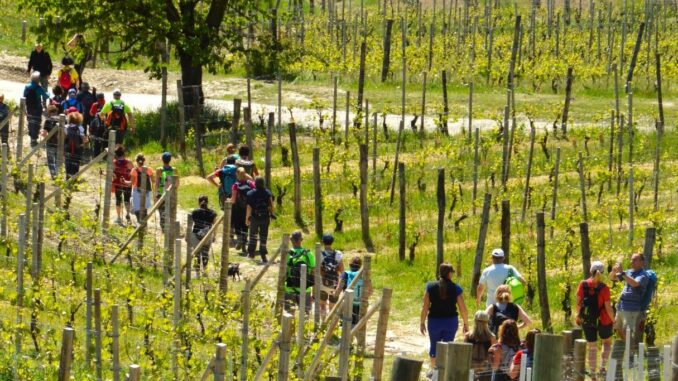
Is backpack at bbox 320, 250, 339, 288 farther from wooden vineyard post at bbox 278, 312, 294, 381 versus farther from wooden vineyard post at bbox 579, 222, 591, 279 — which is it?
wooden vineyard post at bbox 278, 312, 294, 381

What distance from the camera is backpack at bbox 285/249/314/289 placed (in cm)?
1702

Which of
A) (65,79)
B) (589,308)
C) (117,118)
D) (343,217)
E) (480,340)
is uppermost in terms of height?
(65,79)

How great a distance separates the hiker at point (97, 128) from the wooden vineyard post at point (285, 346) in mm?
12257

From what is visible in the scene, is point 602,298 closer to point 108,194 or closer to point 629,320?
point 629,320

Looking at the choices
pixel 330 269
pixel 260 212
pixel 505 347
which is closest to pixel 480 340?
pixel 505 347

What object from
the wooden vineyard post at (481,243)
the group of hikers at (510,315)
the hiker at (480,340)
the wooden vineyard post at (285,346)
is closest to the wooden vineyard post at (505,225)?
the wooden vineyard post at (481,243)

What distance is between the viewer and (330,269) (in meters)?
17.3

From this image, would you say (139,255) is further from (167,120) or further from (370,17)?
(370,17)

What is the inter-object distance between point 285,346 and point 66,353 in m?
1.84

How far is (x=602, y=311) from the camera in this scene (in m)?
16.0

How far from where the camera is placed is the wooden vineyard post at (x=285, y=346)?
13.0 m

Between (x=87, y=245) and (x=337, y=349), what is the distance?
5.78 meters

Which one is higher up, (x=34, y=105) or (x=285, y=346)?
(x=34, y=105)

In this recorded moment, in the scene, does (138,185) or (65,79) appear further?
(65,79)
